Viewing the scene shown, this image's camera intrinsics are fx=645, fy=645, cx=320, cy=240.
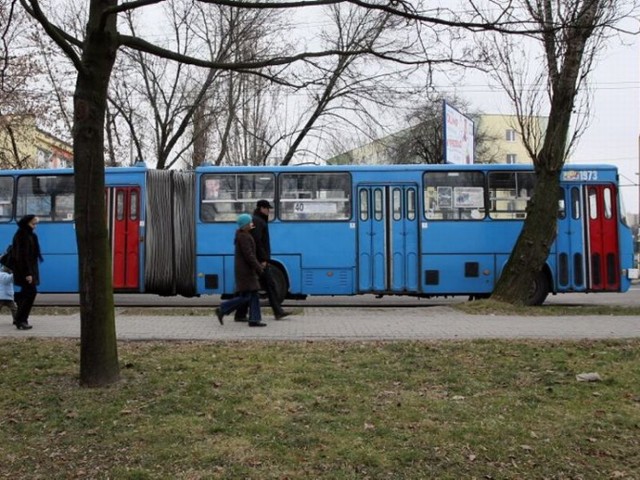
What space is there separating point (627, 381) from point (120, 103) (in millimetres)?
21886

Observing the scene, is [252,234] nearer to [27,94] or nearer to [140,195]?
[140,195]

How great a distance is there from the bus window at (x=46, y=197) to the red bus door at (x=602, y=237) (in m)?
11.7

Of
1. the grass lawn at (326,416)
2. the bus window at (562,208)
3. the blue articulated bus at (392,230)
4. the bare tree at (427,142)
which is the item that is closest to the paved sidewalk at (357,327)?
the grass lawn at (326,416)

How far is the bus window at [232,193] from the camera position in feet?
46.9

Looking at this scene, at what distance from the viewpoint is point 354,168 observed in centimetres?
1416

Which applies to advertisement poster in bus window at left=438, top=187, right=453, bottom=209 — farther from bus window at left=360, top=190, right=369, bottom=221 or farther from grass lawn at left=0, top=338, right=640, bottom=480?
grass lawn at left=0, top=338, right=640, bottom=480

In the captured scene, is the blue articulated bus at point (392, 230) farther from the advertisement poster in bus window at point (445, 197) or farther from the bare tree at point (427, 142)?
the bare tree at point (427, 142)

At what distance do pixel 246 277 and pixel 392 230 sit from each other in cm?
494

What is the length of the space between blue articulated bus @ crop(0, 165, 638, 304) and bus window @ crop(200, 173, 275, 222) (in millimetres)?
22

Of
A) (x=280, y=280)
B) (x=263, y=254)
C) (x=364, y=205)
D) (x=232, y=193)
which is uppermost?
(x=232, y=193)

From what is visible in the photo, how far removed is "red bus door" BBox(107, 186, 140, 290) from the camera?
1460 cm

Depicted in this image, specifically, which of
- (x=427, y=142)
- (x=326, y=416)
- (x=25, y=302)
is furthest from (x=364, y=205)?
(x=427, y=142)

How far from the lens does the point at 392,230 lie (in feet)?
45.9

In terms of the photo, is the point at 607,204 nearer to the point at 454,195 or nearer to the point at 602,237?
the point at 602,237
